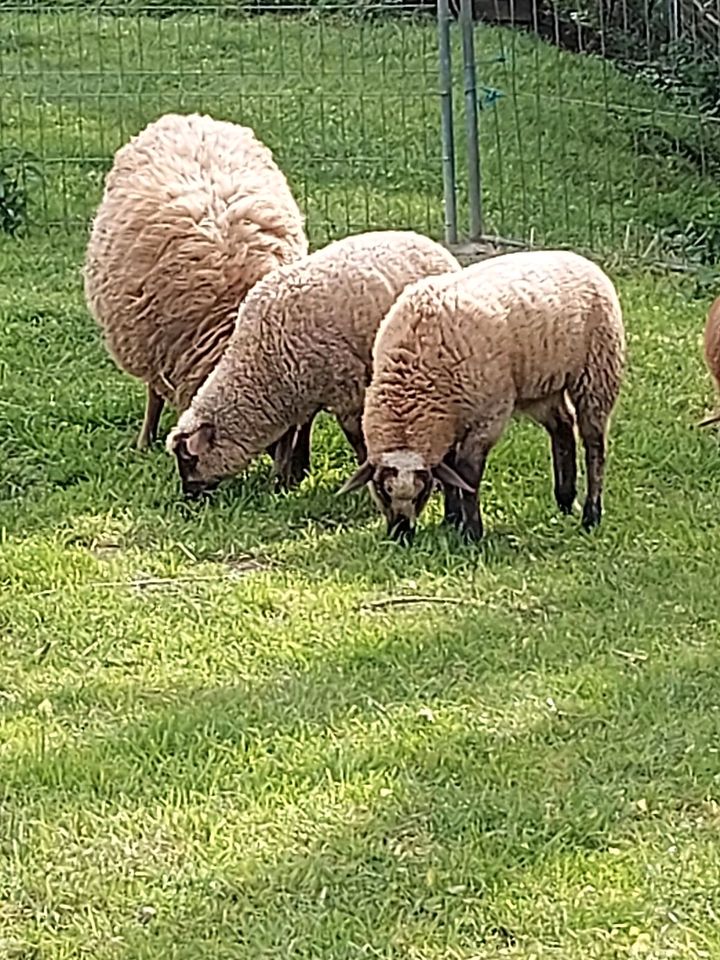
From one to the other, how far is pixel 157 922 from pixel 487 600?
218cm

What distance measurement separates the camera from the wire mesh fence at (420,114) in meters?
11.4

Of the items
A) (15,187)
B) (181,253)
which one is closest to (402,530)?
(181,253)

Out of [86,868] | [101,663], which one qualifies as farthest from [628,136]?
[86,868]

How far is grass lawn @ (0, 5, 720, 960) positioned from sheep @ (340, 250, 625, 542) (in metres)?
0.25

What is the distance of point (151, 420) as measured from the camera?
25.6ft

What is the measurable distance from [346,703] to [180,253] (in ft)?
9.25

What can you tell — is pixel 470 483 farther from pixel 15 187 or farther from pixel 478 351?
pixel 15 187

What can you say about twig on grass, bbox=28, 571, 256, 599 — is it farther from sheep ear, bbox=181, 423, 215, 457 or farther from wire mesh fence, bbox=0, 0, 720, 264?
wire mesh fence, bbox=0, 0, 720, 264

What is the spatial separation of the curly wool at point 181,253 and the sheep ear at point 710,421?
1.80 meters

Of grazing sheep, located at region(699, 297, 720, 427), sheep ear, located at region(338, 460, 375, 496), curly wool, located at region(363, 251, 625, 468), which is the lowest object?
sheep ear, located at region(338, 460, 375, 496)

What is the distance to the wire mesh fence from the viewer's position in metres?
11.4

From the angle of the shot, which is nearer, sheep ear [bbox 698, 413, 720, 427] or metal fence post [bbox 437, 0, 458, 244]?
sheep ear [bbox 698, 413, 720, 427]

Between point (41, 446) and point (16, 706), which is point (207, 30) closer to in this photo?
point (41, 446)

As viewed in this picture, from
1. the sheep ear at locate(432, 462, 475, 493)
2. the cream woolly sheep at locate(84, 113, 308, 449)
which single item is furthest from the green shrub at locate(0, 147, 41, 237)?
the sheep ear at locate(432, 462, 475, 493)
